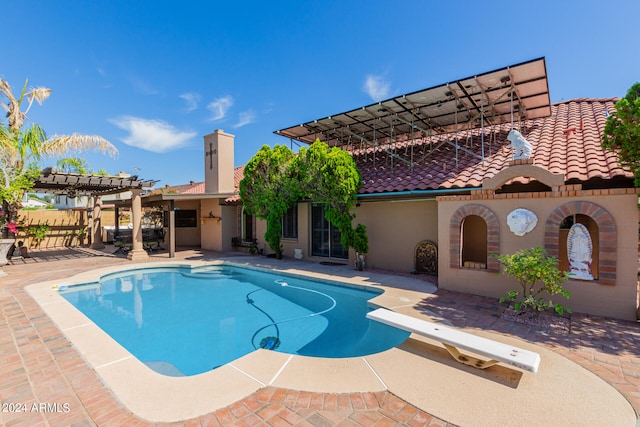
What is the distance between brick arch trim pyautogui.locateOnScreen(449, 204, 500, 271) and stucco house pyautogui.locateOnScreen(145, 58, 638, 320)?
0.10 feet

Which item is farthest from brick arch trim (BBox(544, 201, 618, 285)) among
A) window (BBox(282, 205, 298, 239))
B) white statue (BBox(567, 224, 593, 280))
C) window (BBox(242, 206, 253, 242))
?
window (BBox(242, 206, 253, 242))

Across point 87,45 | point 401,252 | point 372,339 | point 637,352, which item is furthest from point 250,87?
point 637,352

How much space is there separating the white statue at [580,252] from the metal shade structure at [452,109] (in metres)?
5.03

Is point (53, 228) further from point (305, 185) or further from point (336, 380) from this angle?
point (336, 380)

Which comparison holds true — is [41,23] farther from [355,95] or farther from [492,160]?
[492,160]

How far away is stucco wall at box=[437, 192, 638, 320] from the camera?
611cm

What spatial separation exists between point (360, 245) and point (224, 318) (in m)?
5.86

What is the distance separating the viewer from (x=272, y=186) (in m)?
13.1

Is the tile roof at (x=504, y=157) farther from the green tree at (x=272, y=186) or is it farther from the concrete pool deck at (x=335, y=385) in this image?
the concrete pool deck at (x=335, y=385)

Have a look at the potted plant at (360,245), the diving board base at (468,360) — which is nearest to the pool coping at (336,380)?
the diving board base at (468,360)

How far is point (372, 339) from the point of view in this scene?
6.03 meters

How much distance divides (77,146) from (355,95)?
58.0ft

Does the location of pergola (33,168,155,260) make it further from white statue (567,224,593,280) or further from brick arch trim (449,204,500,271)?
white statue (567,224,593,280)

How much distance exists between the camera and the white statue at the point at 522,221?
23.4ft
